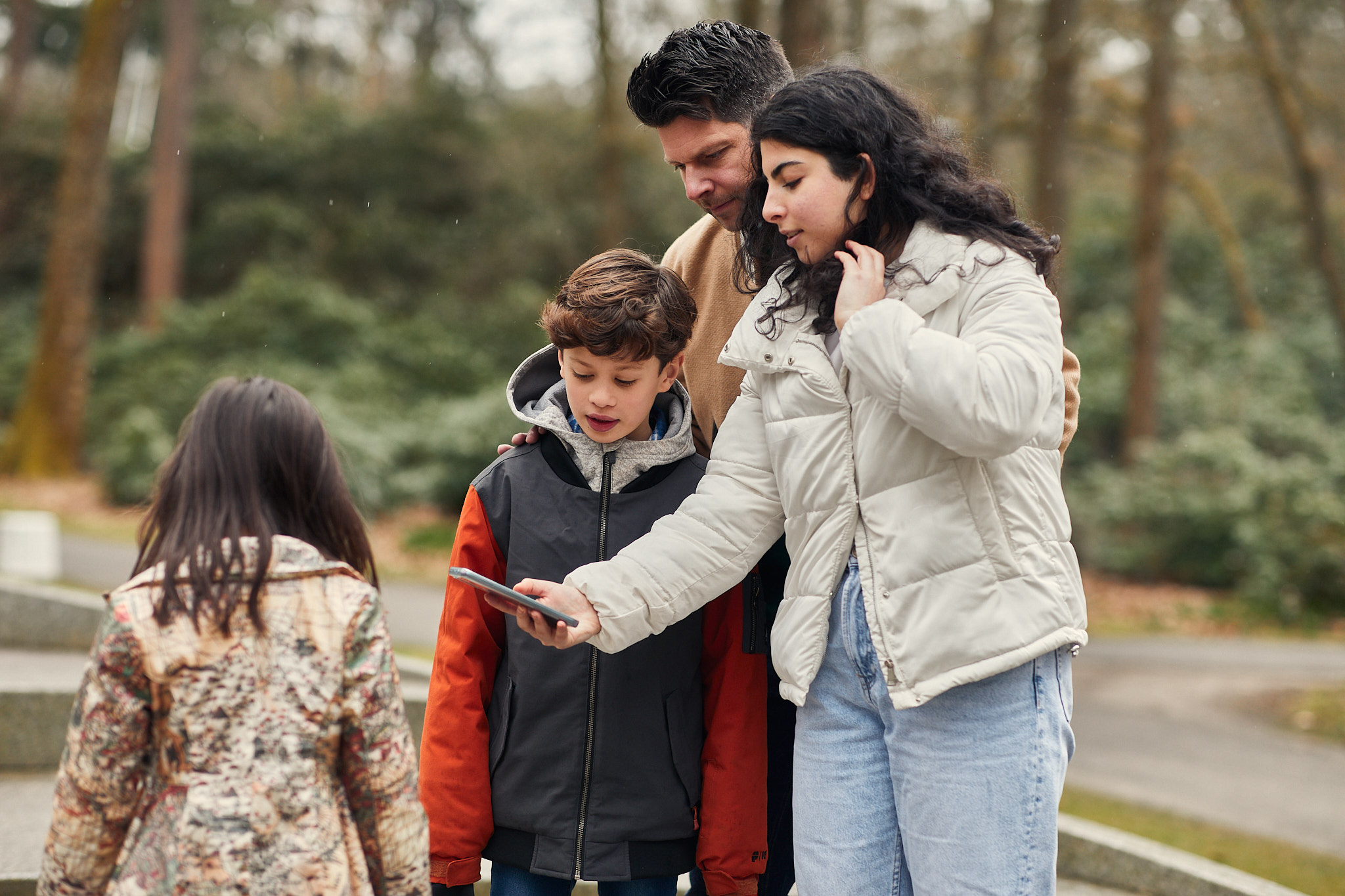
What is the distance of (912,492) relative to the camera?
77.6 inches

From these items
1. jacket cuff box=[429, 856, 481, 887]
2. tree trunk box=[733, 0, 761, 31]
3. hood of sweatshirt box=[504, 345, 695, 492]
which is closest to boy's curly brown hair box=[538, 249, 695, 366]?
hood of sweatshirt box=[504, 345, 695, 492]

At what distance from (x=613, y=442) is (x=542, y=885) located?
85 cm

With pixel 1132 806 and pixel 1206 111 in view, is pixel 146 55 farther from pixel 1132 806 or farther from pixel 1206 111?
pixel 1132 806

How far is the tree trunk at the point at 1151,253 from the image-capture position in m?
14.4

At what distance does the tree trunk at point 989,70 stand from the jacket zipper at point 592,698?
41.6ft

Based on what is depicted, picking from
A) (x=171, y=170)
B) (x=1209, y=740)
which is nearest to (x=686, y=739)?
(x=1209, y=740)

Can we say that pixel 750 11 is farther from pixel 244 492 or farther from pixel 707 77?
pixel 244 492

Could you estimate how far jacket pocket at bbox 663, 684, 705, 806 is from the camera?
233 cm

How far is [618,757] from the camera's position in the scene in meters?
2.29

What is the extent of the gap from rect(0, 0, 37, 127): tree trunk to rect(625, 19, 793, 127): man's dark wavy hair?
2205 centimetres

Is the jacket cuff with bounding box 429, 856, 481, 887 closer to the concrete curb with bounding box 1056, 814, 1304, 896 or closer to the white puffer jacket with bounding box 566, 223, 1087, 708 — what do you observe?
the white puffer jacket with bounding box 566, 223, 1087, 708

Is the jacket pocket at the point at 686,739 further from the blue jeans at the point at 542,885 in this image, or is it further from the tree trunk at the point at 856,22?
the tree trunk at the point at 856,22

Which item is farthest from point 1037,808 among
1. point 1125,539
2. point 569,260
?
point 569,260

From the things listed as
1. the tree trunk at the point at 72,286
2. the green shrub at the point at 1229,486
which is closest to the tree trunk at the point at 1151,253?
the green shrub at the point at 1229,486
